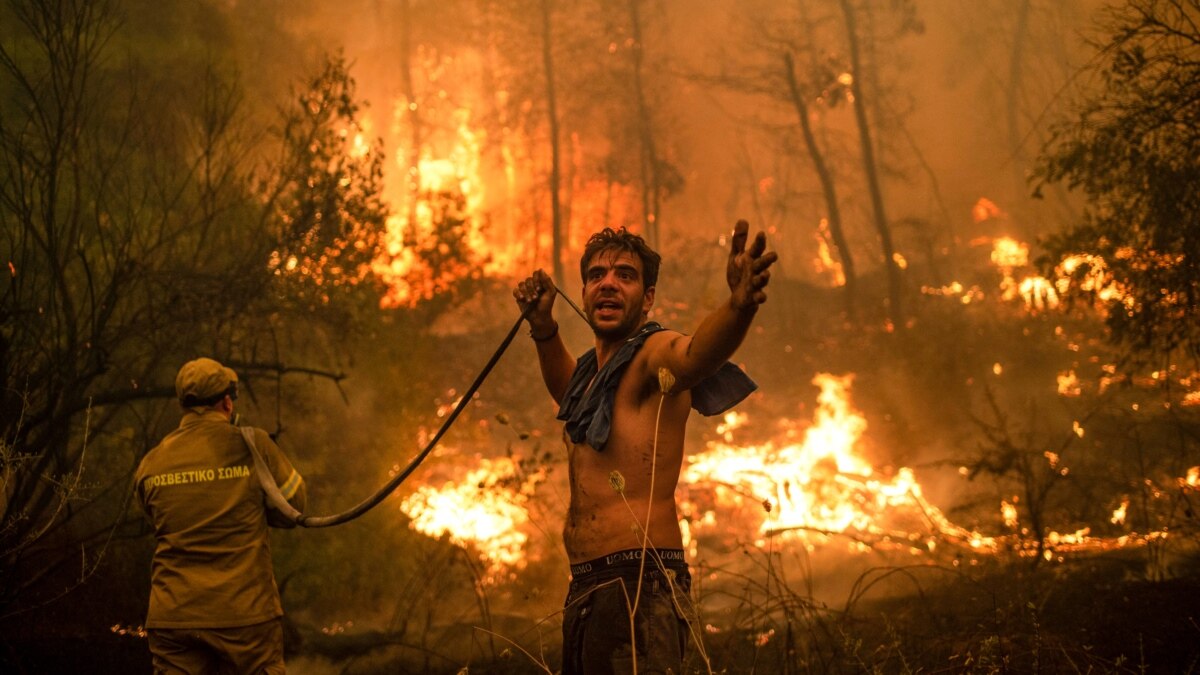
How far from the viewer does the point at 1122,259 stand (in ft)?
27.0

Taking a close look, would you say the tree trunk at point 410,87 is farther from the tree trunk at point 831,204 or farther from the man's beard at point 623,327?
the man's beard at point 623,327

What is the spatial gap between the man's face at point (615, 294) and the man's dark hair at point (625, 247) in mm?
26

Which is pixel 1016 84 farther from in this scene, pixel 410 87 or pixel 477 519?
pixel 477 519

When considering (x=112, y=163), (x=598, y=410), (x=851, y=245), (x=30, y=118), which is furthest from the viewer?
(x=851, y=245)

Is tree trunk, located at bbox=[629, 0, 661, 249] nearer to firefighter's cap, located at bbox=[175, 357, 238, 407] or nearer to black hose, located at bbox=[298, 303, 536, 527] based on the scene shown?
firefighter's cap, located at bbox=[175, 357, 238, 407]

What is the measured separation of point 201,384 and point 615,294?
2490mm

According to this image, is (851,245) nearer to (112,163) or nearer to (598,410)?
(112,163)

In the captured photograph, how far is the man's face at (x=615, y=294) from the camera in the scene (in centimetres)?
332

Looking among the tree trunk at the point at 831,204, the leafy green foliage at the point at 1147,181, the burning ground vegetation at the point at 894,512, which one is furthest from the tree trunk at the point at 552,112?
the leafy green foliage at the point at 1147,181

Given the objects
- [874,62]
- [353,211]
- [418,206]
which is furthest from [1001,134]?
[353,211]

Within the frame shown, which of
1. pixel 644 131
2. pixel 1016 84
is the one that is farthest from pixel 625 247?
pixel 1016 84

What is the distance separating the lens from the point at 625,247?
341cm

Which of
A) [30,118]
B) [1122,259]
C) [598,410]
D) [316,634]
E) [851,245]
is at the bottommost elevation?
[316,634]

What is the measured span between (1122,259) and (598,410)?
7.33 metres
